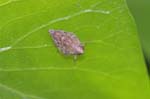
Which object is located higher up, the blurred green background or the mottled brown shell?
the mottled brown shell

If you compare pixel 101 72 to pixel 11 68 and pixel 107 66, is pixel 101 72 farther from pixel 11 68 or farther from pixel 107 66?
pixel 11 68

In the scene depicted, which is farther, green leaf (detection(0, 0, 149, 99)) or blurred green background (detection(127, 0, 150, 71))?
blurred green background (detection(127, 0, 150, 71))

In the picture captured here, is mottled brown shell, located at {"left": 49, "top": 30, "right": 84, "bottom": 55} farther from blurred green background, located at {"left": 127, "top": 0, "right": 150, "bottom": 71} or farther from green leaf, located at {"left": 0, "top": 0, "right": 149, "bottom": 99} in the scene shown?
blurred green background, located at {"left": 127, "top": 0, "right": 150, "bottom": 71}

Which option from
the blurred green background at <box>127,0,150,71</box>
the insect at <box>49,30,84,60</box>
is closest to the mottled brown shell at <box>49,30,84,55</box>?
the insect at <box>49,30,84,60</box>

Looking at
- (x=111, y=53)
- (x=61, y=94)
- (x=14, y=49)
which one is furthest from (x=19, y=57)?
(x=111, y=53)

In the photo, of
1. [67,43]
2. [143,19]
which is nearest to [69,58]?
[67,43]

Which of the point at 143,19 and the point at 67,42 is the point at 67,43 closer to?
the point at 67,42
